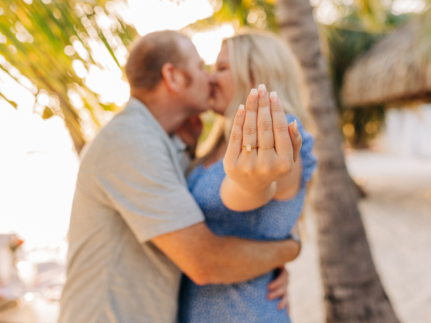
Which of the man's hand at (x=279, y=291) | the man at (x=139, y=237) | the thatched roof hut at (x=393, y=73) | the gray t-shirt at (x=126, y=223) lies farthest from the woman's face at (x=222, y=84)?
the thatched roof hut at (x=393, y=73)

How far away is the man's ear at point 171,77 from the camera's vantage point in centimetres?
138

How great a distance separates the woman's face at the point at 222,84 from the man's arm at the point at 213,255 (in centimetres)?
70

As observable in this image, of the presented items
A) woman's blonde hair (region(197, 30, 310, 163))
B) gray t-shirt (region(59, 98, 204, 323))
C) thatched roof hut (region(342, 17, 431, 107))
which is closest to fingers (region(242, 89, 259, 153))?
→ gray t-shirt (region(59, 98, 204, 323))

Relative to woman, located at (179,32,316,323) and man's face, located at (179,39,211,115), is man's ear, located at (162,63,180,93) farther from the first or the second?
woman, located at (179,32,316,323)

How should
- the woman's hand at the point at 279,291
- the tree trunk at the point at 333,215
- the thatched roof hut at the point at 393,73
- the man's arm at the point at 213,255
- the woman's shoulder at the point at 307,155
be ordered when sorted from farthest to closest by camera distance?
the thatched roof hut at the point at 393,73, the tree trunk at the point at 333,215, the woman's hand at the point at 279,291, the woman's shoulder at the point at 307,155, the man's arm at the point at 213,255

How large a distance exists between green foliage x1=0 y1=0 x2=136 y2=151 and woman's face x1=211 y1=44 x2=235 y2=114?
466 millimetres

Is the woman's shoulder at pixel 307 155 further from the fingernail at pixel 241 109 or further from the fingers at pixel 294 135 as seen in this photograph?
the fingernail at pixel 241 109

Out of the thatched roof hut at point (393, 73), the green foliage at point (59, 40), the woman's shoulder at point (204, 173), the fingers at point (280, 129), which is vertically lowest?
the thatched roof hut at point (393, 73)

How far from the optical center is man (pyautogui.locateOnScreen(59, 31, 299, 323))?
43.1 inches

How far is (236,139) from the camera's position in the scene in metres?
0.74

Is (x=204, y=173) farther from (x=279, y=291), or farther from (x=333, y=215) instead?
(x=333, y=215)

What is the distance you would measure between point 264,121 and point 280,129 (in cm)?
4

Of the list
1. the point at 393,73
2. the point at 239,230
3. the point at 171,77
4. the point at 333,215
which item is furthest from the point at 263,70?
the point at 393,73

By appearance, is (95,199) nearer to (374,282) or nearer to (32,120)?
(32,120)
